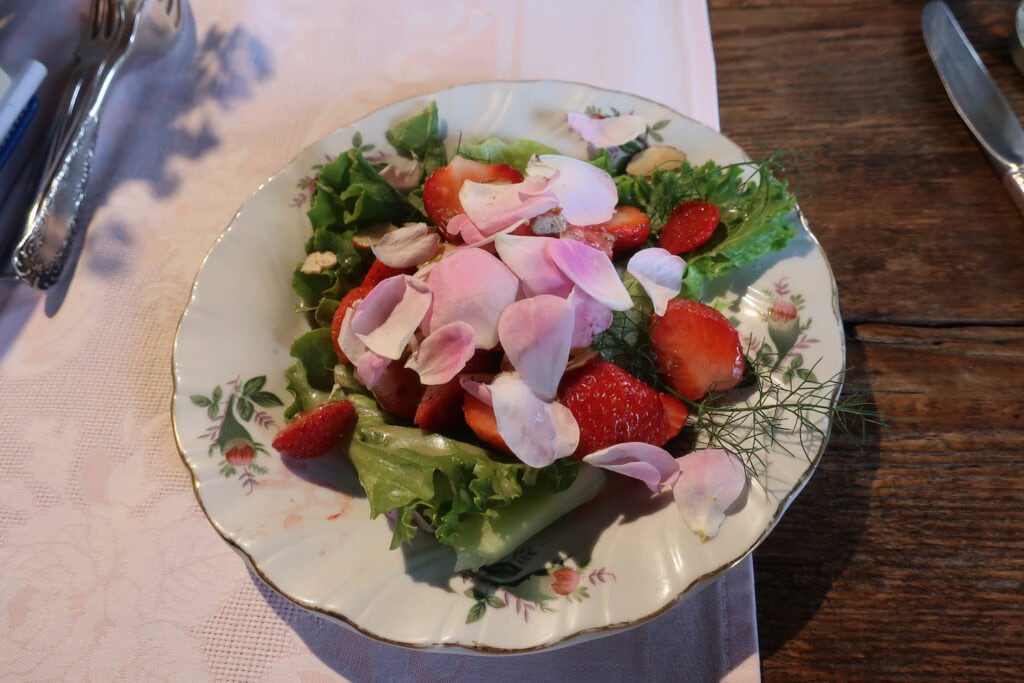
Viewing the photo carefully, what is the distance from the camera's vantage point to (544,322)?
858mm

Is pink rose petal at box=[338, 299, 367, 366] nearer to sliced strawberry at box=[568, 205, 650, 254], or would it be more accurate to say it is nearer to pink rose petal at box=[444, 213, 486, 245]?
pink rose petal at box=[444, 213, 486, 245]

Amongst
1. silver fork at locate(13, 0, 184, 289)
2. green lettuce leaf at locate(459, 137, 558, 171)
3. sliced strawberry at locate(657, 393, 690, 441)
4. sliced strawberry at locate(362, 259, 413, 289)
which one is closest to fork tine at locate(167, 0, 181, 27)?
silver fork at locate(13, 0, 184, 289)

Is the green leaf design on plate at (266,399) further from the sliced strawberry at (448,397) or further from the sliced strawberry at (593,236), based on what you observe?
the sliced strawberry at (593,236)

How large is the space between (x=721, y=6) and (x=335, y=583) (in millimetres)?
1587

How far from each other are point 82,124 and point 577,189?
1.13m

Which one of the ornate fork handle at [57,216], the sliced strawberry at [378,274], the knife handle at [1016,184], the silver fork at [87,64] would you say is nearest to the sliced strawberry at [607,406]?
the sliced strawberry at [378,274]

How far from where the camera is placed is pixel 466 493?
882 millimetres

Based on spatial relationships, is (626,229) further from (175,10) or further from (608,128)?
(175,10)

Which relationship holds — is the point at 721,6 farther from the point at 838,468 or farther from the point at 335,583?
the point at 335,583

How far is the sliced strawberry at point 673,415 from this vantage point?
95cm

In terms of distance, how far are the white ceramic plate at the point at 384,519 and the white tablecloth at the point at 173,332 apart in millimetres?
115

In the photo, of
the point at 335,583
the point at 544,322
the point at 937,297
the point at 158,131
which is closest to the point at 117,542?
the point at 335,583

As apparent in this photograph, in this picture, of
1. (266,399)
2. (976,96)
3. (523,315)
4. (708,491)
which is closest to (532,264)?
(523,315)

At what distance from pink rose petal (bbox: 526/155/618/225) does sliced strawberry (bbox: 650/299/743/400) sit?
7.6 inches
